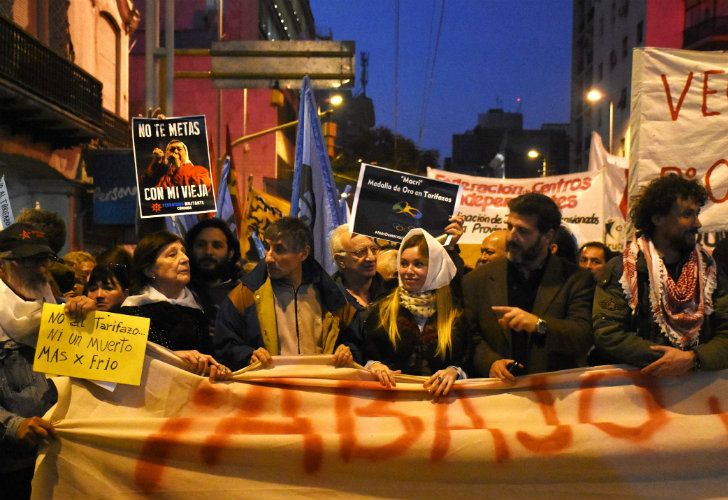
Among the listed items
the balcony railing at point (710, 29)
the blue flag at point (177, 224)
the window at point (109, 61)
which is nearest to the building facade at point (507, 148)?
the balcony railing at point (710, 29)

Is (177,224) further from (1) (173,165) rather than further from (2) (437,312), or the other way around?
(2) (437,312)

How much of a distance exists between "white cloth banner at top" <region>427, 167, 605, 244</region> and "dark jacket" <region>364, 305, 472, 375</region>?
5782 millimetres

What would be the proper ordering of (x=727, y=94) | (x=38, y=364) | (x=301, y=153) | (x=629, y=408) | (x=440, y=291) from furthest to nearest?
(x=301, y=153)
(x=727, y=94)
(x=440, y=291)
(x=629, y=408)
(x=38, y=364)

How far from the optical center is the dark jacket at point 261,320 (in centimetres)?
441

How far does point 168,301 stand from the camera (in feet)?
14.7

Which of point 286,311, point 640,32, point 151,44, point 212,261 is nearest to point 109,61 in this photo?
point 151,44

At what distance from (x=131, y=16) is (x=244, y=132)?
12.4m

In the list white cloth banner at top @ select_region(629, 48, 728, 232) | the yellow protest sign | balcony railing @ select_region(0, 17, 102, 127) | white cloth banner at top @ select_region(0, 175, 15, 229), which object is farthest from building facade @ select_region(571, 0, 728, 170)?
the yellow protest sign

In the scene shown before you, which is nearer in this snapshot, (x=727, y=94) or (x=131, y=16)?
(x=727, y=94)

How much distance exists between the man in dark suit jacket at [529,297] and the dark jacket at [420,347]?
0.27 ft

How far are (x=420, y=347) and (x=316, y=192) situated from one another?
3.38 m

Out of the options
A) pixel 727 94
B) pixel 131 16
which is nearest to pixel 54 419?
pixel 727 94

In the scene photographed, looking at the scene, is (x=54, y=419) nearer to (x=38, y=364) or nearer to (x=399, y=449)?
(x=38, y=364)

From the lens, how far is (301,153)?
7.73 metres
